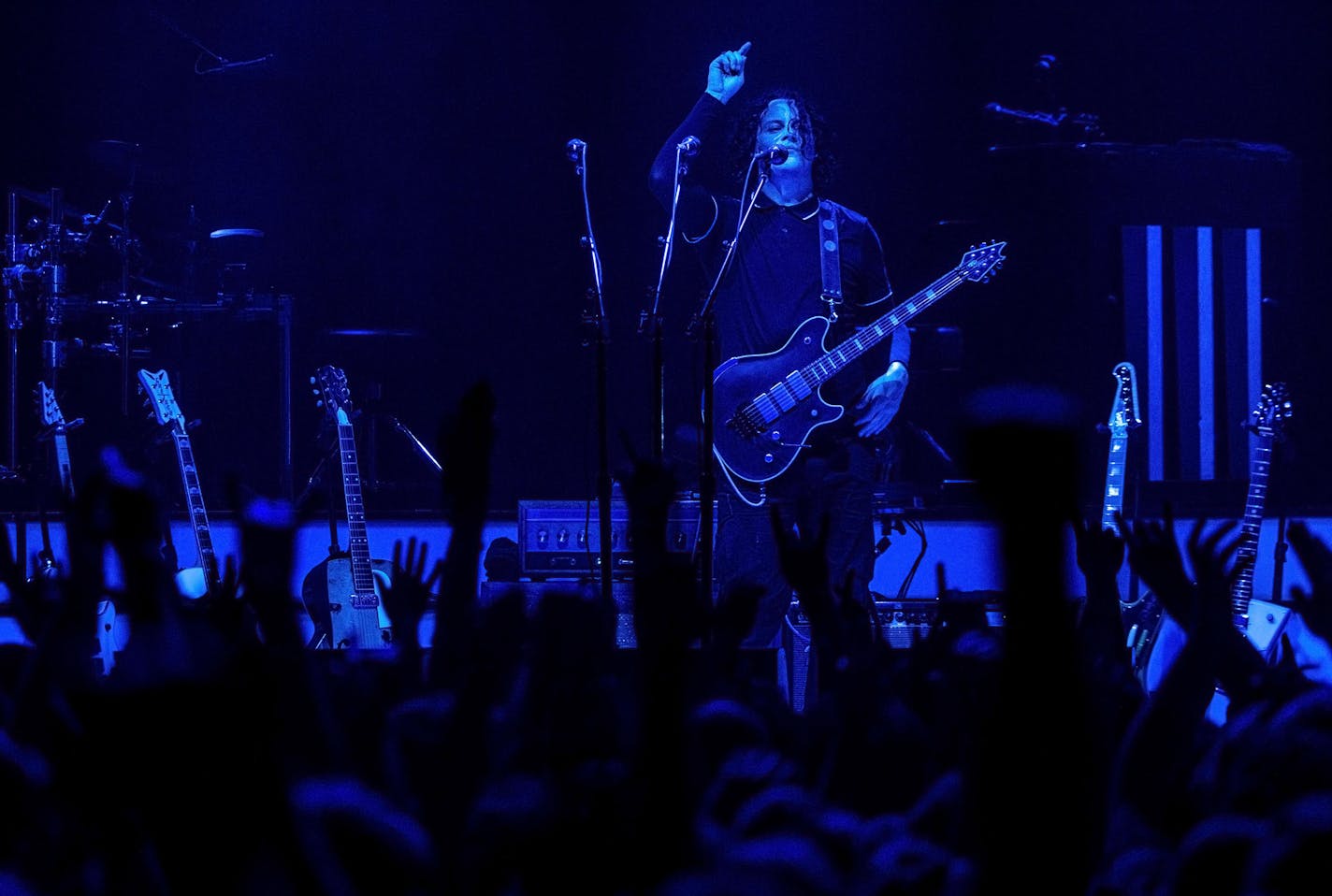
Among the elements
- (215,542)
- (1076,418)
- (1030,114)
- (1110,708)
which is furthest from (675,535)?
(1076,418)

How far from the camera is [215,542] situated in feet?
22.7

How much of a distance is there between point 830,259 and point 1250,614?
2214 mm

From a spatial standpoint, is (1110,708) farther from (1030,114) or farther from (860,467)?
(1030,114)

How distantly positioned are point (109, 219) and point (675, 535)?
408cm

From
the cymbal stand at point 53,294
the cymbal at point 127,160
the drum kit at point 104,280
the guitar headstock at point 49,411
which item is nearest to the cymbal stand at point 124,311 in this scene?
the drum kit at point 104,280

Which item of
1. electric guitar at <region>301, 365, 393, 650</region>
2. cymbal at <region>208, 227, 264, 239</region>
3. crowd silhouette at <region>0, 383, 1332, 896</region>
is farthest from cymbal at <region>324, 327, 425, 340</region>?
crowd silhouette at <region>0, 383, 1332, 896</region>

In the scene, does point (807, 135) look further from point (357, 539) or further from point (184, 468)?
point (184, 468)

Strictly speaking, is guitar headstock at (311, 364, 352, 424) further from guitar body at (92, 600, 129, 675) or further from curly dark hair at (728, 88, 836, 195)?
curly dark hair at (728, 88, 836, 195)

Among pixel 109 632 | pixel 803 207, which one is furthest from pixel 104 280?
pixel 803 207

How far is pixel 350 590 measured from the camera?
602 centimetres

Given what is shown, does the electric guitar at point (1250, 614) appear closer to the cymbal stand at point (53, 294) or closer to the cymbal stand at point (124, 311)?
the cymbal stand at point (124, 311)

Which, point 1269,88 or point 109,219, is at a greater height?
point 1269,88

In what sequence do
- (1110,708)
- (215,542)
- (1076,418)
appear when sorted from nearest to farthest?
(1076,418), (1110,708), (215,542)

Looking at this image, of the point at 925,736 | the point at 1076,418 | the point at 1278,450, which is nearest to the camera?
the point at 1076,418
